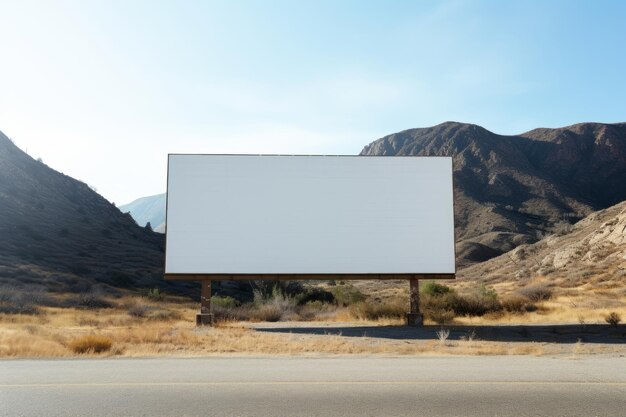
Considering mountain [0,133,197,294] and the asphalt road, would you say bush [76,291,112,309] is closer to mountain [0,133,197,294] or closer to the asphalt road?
mountain [0,133,197,294]

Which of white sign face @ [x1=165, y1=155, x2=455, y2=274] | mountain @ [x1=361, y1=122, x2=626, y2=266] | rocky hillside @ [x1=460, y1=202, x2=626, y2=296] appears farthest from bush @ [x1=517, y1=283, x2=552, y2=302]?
mountain @ [x1=361, y1=122, x2=626, y2=266]

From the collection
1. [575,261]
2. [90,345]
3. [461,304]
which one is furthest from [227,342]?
[575,261]

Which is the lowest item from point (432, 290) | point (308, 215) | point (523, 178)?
point (432, 290)

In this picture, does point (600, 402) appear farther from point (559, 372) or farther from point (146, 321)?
point (146, 321)

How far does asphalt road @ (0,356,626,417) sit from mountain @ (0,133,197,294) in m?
35.6

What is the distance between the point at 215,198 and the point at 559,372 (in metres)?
15.8

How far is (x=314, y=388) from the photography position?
8.48m

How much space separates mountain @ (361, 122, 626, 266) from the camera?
90125 mm

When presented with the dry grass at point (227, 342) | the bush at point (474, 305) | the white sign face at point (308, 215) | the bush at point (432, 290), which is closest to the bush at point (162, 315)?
the dry grass at point (227, 342)

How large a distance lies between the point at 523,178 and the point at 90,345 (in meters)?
103

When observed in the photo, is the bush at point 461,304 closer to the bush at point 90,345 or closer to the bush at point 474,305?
the bush at point 474,305

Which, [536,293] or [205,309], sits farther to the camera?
[536,293]


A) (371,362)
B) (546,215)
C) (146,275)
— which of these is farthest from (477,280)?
(371,362)

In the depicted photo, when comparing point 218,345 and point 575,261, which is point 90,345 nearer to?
point 218,345
